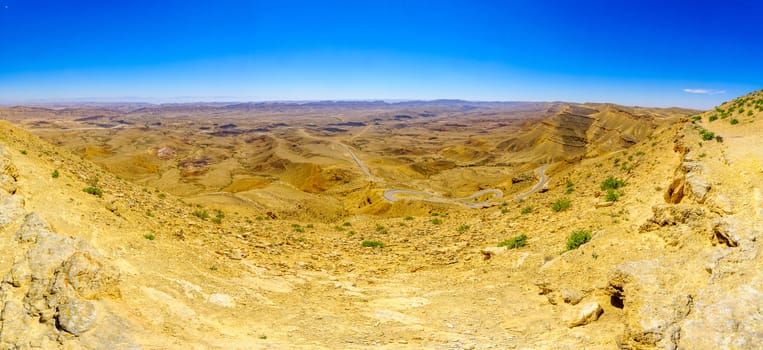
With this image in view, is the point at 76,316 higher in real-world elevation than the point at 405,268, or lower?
higher

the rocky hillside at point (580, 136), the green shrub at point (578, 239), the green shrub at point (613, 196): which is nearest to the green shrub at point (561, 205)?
the green shrub at point (613, 196)

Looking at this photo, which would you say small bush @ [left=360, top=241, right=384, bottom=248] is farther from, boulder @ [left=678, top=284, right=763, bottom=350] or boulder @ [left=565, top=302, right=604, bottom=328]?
boulder @ [left=678, top=284, right=763, bottom=350]

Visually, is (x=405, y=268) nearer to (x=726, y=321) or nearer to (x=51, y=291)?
(x=726, y=321)

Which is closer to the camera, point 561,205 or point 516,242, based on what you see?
point 516,242

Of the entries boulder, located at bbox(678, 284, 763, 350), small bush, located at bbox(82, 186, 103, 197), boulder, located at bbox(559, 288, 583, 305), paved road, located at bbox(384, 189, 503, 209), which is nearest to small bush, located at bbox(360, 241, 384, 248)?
boulder, located at bbox(559, 288, 583, 305)

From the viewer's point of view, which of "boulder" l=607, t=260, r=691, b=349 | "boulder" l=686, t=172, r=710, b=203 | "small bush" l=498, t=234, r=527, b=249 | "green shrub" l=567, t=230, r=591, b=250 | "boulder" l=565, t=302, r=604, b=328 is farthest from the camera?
"small bush" l=498, t=234, r=527, b=249

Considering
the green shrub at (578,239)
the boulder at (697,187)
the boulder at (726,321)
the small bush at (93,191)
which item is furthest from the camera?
the small bush at (93,191)

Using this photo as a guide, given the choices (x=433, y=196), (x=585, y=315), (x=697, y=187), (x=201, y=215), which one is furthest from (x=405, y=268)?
(x=433, y=196)

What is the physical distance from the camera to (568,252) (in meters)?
11.5

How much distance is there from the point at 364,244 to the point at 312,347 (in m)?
10.4

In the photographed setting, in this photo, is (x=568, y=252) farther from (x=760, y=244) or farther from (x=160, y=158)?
(x=160, y=158)

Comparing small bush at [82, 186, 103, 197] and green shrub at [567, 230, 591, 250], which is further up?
small bush at [82, 186, 103, 197]

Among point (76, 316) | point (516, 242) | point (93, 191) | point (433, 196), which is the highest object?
point (93, 191)

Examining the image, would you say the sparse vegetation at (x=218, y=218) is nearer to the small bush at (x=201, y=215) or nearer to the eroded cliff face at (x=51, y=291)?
the small bush at (x=201, y=215)
